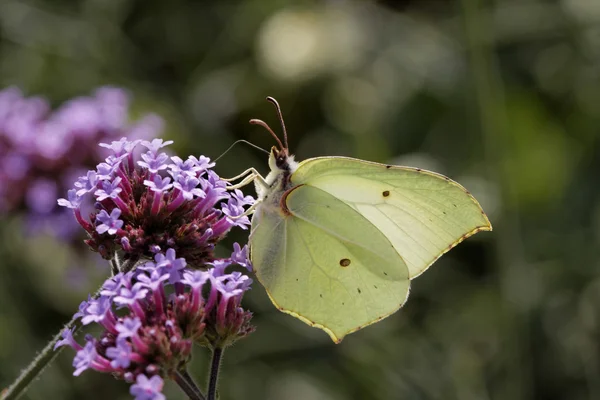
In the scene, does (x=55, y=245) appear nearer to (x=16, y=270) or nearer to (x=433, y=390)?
(x=16, y=270)

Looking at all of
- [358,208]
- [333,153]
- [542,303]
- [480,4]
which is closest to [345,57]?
[333,153]

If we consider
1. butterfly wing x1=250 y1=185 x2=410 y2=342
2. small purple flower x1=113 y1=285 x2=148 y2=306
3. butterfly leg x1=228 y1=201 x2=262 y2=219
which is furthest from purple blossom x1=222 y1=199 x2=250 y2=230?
small purple flower x1=113 y1=285 x2=148 y2=306

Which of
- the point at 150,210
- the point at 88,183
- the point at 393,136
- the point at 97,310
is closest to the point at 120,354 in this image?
the point at 97,310

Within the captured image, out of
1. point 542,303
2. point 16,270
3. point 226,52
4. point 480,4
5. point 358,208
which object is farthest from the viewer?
point 226,52

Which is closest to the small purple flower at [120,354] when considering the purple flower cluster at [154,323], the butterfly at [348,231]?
the purple flower cluster at [154,323]

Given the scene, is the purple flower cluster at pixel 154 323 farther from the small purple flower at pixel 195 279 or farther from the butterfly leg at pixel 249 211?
the butterfly leg at pixel 249 211
